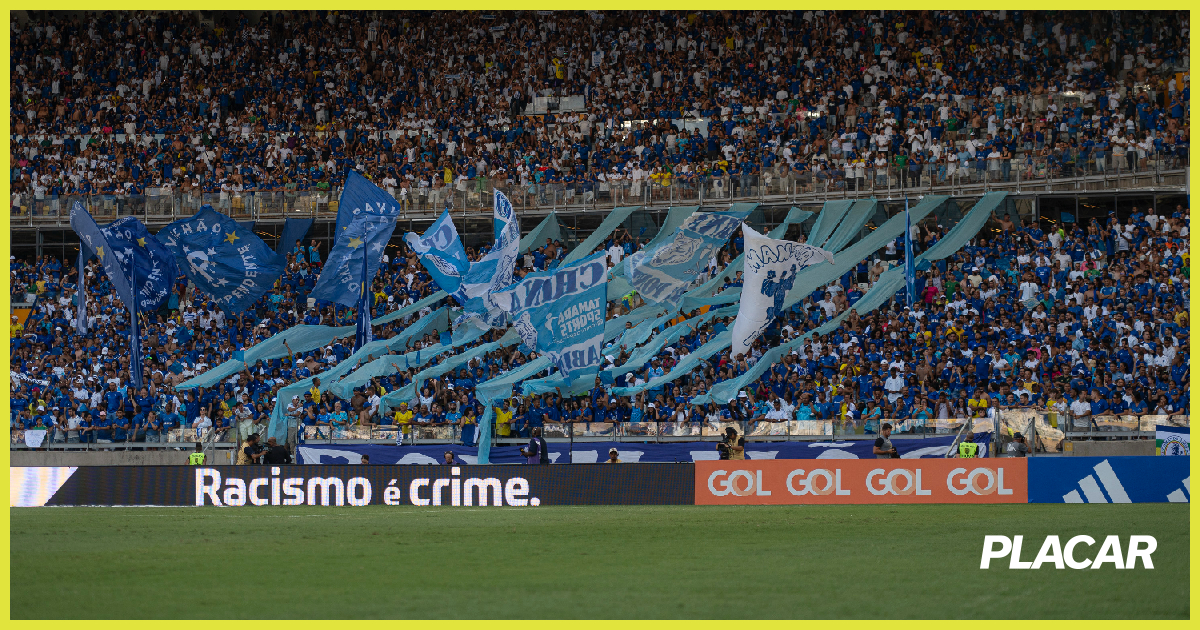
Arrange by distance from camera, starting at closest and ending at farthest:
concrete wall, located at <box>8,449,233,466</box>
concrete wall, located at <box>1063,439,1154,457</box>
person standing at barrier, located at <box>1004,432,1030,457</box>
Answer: person standing at barrier, located at <box>1004,432,1030,457</box> < concrete wall, located at <box>1063,439,1154,457</box> < concrete wall, located at <box>8,449,233,466</box>

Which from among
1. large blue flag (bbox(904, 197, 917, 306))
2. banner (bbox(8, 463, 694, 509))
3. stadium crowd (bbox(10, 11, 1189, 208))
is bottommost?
banner (bbox(8, 463, 694, 509))

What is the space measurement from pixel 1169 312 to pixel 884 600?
21.4 m

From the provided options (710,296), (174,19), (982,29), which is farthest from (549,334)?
(174,19)

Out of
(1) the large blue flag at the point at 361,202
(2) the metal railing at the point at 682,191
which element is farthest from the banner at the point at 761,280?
(1) the large blue flag at the point at 361,202

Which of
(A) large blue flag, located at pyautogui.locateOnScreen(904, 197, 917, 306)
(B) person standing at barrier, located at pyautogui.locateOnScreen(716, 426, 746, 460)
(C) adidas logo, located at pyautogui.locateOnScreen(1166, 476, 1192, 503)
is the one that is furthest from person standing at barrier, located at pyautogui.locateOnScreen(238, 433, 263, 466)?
(C) adidas logo, located at pyautogui.locateOnScreen(1166, 476, 1192, 503)

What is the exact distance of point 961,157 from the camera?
35500 mm

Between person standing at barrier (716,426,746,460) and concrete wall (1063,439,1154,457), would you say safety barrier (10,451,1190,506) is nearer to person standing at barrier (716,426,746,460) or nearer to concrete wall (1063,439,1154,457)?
person standing at barrier (716,426,746,460)

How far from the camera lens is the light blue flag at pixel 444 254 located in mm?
31500

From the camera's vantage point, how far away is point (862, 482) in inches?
856

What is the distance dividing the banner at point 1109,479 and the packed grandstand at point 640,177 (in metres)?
5.30

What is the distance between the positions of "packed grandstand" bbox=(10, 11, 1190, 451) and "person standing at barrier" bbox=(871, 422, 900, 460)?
1.94ft

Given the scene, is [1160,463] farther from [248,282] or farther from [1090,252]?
[248,282]

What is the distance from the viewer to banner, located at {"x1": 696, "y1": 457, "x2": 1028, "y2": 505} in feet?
71.0

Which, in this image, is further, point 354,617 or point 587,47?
point 587,47
